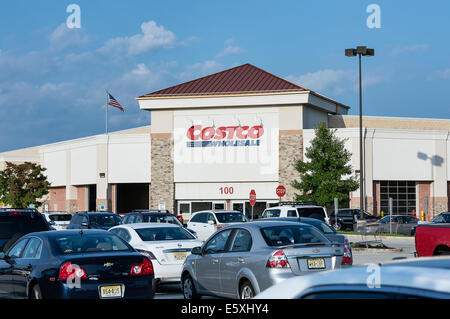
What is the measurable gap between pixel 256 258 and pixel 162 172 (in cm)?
4950

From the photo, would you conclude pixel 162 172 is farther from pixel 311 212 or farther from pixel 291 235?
pixel 291 235

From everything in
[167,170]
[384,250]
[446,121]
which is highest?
[446,121]

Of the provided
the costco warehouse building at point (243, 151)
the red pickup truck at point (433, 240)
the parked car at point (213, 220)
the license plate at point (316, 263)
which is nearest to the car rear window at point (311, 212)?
the parked car at point (213, 220)

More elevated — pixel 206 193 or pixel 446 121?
pixel 446 121

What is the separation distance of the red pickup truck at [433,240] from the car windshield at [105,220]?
1364cm

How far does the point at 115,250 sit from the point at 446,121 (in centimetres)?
6069

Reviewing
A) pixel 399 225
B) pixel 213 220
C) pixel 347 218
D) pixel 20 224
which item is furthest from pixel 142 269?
pixel 347 218

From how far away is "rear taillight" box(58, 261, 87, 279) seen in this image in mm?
10641

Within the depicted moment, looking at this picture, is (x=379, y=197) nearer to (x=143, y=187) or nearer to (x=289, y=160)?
(x=289, y=160)

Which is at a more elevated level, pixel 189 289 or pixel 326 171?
pixel 326 171

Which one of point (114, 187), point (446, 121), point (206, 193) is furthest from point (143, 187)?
point (446, 121)

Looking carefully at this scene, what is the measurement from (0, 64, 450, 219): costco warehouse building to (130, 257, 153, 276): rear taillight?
4597 cm

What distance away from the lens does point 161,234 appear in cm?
1666
